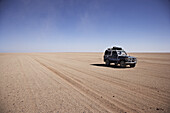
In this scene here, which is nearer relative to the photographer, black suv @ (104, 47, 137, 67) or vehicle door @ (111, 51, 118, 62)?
black suv @ (104, 47, 137, 67)

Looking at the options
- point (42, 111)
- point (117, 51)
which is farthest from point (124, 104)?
point (117, 51)

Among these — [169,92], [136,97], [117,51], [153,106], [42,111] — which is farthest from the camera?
[117,51]

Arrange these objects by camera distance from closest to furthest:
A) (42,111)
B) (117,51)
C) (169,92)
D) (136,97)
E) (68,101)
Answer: (42,111) < (68,101) < (136,97) < (169,92) < (117,51)

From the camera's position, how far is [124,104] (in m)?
3.62

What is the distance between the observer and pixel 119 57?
1231 cm

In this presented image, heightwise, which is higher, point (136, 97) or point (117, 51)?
point (117, 51)

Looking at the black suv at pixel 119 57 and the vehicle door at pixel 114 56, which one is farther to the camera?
the vehicle door at pixel 114 56

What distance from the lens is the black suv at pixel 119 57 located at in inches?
460

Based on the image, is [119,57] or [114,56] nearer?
[119,57]

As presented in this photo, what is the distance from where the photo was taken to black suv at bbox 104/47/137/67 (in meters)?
11.7

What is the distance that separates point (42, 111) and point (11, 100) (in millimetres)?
1691

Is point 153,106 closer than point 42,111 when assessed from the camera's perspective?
No

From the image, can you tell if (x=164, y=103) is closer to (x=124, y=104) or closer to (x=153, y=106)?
(x=153, y=106)

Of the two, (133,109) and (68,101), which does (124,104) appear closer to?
(133,109)
